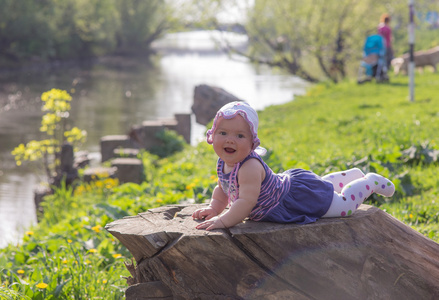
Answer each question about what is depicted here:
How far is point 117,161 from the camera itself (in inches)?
369

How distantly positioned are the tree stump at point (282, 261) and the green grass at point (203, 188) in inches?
45.8

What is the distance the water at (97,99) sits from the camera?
10.6m

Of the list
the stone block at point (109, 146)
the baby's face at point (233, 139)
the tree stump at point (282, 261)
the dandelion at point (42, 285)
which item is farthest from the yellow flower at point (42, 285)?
the stone block at point (109, 146)

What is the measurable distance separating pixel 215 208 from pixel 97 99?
21364 millimetres

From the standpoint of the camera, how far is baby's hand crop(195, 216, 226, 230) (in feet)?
10.0

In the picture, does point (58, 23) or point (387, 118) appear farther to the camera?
point (58, 23)

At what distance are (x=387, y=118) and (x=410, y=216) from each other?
518 centimetres

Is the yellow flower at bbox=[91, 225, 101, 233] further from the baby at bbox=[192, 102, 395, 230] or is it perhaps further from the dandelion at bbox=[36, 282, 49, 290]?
the baby at bbox=[192, 102, 395, 230]

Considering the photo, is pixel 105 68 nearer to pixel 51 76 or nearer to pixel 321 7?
pixel 51 76

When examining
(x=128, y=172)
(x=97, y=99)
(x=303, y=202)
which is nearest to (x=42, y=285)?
(x=303, y=202)

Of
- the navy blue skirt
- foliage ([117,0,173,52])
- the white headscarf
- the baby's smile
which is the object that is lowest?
the navy blue skirt

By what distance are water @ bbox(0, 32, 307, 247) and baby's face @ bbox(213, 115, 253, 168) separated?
4.64m

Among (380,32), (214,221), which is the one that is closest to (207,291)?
(214,221)

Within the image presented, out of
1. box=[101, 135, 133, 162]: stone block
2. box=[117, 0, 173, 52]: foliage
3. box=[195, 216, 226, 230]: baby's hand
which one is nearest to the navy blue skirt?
box=[195, 216, 226, 230]: baby's hand
